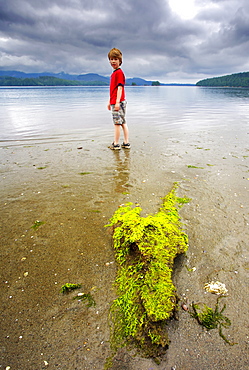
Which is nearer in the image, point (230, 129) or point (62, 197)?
point (62, 197)

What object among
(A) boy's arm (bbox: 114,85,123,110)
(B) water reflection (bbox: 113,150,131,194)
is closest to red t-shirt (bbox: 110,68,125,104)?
(A) boy's arm (bbox: 114,85,123,110)

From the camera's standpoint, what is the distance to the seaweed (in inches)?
80.5

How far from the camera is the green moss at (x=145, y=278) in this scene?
6.33 feet

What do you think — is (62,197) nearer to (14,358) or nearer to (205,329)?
(14,358)

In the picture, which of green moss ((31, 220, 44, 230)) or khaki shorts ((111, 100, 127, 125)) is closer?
green moss ((31, 220, 44, 230))

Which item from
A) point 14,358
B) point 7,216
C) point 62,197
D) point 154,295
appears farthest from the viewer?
point 62,197

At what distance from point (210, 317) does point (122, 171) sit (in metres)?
4.28

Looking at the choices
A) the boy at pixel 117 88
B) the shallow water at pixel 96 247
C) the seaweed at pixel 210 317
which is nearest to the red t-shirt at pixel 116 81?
the boy at pixel 117 88

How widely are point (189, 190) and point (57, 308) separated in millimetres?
3579

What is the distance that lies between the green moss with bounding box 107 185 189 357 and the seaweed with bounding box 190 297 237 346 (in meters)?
0.24

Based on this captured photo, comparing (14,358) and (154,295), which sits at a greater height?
(154,295)

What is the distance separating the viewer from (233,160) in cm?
677

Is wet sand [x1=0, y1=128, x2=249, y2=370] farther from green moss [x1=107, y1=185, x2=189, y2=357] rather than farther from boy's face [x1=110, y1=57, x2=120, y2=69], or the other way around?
boy's face [x1=110, y1=57, x2=120, y2=69]

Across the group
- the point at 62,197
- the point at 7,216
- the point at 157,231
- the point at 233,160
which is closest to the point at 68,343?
the point at 157,231
